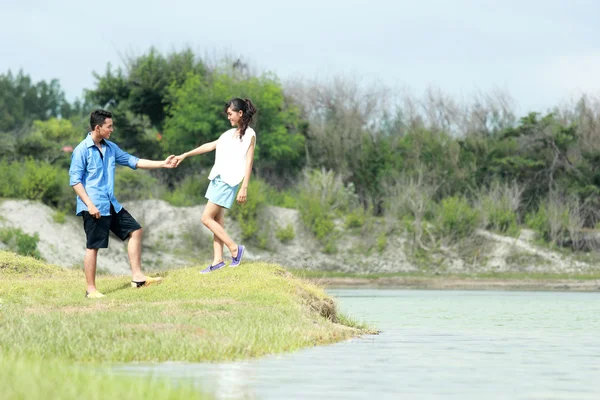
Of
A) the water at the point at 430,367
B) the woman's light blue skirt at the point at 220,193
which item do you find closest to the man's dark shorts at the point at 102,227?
the woman's light blue skirt at the point at 220,193

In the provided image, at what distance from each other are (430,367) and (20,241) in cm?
2998

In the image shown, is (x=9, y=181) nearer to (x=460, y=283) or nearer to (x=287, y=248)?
(x=287, y=248)

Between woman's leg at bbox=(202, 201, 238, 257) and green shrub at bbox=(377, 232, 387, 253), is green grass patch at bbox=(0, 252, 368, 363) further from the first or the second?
green shrub at bbox=(377, 232, 387, 253)

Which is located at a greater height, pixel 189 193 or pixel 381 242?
pixel 189 193

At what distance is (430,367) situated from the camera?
33.4 ft

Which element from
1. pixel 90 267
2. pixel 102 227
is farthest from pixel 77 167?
pixel 90 267

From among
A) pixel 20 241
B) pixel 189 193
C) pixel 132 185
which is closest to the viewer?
pixel 20 241

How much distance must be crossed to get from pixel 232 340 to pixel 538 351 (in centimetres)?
359

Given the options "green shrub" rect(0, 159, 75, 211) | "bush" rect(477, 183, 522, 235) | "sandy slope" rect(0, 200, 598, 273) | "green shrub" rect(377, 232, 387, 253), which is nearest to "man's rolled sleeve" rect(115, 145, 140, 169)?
"sandy slope" rect(0, 200, 598, 273)

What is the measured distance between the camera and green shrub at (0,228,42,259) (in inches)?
1490

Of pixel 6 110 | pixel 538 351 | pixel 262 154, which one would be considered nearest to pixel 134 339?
pixel 538 351

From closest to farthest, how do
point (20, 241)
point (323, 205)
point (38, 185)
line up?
point (20, 241), point (38, 185), point (323, 205)

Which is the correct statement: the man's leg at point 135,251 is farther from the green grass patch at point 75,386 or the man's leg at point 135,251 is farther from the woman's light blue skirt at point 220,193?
the green grass patch at point 75,386

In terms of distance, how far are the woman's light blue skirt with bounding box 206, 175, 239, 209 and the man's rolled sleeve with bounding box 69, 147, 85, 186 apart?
1.86 metres
